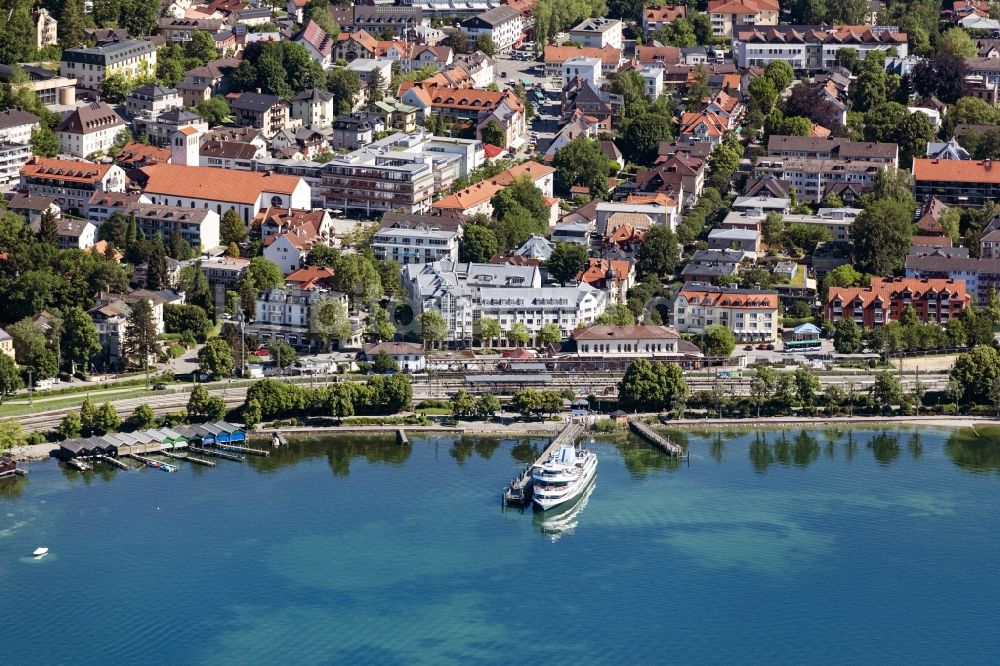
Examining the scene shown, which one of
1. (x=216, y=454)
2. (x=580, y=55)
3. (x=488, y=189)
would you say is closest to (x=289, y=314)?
(x=216, y=454)

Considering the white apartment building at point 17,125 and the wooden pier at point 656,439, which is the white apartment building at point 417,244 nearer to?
the wooden pier at point 656,439

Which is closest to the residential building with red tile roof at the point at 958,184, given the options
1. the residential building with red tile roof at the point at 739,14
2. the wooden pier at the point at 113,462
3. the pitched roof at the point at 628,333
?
the pitched roof at the point at 628,333

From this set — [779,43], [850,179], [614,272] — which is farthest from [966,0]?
[614,272]

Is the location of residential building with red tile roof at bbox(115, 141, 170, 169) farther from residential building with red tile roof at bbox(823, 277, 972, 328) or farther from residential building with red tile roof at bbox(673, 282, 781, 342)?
residential building with red tile roof at bbox(823, 277, 972, 328)

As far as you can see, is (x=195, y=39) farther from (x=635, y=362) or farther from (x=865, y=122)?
(x=635, y=362)

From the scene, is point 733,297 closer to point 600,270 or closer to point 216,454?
point 600,270

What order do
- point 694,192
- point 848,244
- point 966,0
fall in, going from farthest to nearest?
point 966,0, point 694,192, point 848,244
